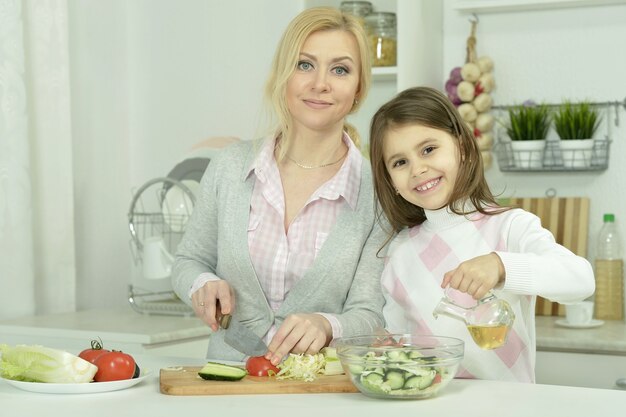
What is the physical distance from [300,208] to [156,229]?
4.35 feet

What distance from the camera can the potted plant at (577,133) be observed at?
264 cm

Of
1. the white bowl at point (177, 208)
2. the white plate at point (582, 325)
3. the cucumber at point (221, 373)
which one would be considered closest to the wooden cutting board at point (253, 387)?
the cucumber at point (221, 373)

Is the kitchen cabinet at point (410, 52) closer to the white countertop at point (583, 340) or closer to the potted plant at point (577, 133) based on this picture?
the potted plant at point (577, 133)

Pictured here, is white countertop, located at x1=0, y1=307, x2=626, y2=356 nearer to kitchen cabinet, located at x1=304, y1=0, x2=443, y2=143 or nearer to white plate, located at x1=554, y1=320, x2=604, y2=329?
white plate, located at x1=554, y1=320, x2=604, y2=329

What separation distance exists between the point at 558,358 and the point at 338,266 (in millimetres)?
756

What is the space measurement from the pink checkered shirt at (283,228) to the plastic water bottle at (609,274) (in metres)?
1.08

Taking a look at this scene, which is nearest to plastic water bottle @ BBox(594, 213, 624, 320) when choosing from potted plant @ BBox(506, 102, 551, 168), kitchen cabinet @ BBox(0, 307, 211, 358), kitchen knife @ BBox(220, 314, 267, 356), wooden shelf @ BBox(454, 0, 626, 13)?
potted plant @ BBox(506, 102, 551, 168)

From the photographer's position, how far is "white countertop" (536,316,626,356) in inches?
87.3

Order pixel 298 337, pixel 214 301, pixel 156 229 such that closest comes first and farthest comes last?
1. pixel 298 337
2. pixel 214 301
3. pixel 156 229

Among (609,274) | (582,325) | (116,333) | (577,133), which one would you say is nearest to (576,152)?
(577,133)

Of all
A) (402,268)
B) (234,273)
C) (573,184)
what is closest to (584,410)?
(402,268)

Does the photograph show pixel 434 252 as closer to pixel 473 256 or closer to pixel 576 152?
pixel 473 256

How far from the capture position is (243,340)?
1.80 meters

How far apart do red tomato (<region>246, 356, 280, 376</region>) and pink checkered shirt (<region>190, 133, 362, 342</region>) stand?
1.19ft
